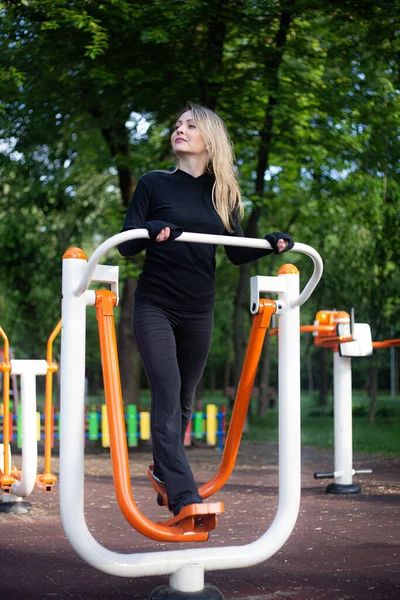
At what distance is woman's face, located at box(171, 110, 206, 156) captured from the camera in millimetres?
3266

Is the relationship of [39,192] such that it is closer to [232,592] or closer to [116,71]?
[116,71]

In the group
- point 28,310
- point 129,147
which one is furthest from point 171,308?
point 28,310

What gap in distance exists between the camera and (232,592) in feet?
10.2

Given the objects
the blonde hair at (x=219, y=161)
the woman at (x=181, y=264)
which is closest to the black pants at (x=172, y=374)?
the woman at (x=181, y=264)

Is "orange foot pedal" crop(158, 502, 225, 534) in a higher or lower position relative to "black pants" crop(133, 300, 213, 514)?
lower

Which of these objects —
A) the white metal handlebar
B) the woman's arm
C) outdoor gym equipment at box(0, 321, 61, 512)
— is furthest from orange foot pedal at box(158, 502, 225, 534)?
outdoor gym equipment at box(0, 321, 61, 512)

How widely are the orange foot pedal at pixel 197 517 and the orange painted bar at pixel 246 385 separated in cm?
38

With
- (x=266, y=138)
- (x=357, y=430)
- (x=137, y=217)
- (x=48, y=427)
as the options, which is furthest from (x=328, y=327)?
(x=357, y=430)

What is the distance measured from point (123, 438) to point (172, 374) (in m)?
0.35

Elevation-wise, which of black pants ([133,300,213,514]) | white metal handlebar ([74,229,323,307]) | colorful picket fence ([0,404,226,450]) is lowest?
colorful picket fence ([0,404,226,450])

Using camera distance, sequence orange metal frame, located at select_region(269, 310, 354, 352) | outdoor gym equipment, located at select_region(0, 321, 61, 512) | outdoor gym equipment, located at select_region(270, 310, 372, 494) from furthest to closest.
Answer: orange metal frame, located at select_region(269, 310, 354, 352) → outdoor gym equipment, located at select_region(270, 310, 372, 494) → outdoor gym equipment, located at select_region(0, 321, 61, 512)

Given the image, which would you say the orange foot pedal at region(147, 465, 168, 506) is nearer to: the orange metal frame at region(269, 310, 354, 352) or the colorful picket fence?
the orange metal frame at region(269, 310, 354, 352)

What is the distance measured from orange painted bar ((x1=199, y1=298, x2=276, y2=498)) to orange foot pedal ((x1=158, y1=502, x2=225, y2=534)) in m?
0.38

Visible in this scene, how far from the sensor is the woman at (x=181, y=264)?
297 cm
